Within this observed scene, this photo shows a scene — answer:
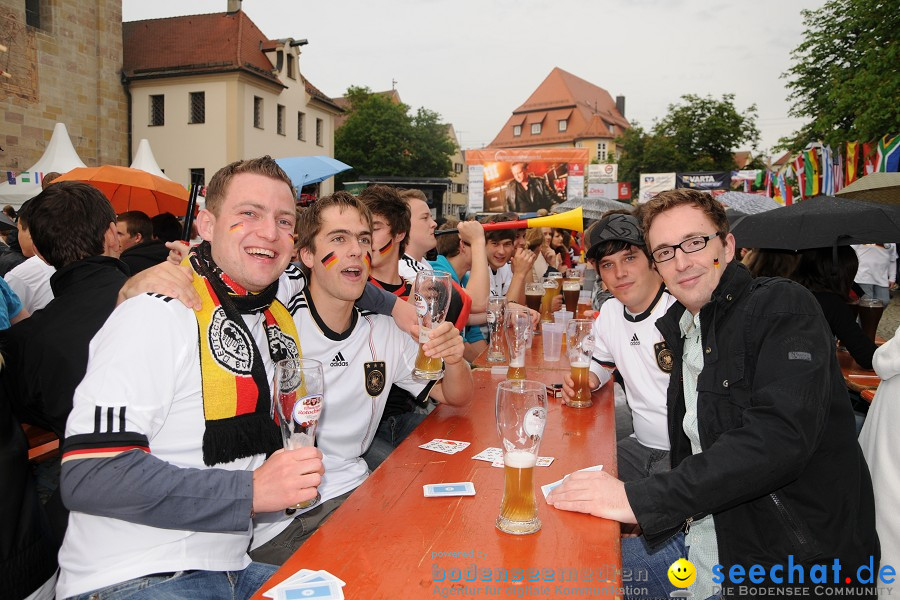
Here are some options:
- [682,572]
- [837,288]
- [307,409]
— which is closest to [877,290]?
[837,288]

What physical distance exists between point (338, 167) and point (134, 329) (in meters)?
8.74

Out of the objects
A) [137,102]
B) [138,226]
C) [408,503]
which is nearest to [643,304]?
[408,503]

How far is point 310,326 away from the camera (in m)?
2.78

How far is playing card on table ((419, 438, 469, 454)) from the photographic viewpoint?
94.8 inches

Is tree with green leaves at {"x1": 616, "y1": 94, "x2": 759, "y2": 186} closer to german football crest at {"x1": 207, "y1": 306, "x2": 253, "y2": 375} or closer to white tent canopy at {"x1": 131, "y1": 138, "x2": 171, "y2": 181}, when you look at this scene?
white tent canopy at {"x1": 131, "y1": 138, "x2": 171, "y2": 181}

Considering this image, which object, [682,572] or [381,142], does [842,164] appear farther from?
[381,142]

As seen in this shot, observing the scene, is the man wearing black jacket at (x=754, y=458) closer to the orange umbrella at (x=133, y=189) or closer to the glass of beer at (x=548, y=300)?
the glass of beer at (x=548, y=300)

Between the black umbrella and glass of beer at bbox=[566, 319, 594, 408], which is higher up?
the black umbrella

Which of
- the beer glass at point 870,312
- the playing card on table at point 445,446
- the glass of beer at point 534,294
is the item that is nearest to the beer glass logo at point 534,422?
the playing card on table at point 445,446

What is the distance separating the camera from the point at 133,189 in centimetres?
779

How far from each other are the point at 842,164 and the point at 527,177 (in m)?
12.7

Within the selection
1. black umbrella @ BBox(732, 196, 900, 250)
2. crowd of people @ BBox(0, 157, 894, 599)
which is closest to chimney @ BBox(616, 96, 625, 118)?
black umbrella @ BBox(732, 196, 900, 250)

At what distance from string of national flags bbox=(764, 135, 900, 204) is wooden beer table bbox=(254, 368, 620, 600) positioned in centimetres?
1052

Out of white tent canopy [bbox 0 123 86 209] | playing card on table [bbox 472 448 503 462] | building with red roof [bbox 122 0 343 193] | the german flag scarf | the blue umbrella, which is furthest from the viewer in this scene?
building with red roof [bbox 122 0 343 193]
